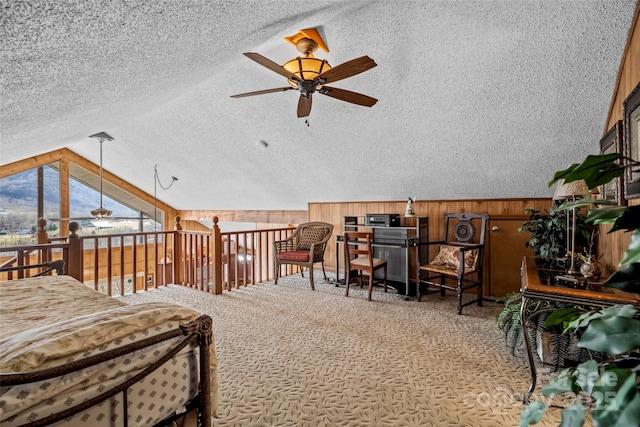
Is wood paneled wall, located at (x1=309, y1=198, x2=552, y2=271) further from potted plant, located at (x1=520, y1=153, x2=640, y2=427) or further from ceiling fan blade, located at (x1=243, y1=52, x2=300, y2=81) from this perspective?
potted plant, located at (x1=520, y1=153, x2=640, y2=427)

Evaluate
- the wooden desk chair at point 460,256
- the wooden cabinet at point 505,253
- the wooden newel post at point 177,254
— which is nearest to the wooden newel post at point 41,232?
the wooden newel post at point 177,254

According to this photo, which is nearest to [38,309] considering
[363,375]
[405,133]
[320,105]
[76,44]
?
[76,44]

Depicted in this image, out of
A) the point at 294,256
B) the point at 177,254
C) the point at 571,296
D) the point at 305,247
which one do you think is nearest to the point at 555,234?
the point at 571,296

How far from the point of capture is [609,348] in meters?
0.56

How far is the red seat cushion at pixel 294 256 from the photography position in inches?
178

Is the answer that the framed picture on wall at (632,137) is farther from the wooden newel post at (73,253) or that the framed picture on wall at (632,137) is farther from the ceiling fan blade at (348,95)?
the wooden newel post at (73,253)

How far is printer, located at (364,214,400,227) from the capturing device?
4.25m

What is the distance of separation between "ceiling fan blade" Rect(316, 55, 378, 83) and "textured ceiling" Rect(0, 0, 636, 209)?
0.39 metres

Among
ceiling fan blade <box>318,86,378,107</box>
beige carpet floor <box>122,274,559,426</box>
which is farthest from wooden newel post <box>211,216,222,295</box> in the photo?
ceiling fan blade <box>318,86,378,107</box>

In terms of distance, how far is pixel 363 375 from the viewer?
7.03ft

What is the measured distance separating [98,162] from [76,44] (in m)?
6.45

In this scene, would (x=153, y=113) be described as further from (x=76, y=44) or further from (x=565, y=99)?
(x=565, y=99)

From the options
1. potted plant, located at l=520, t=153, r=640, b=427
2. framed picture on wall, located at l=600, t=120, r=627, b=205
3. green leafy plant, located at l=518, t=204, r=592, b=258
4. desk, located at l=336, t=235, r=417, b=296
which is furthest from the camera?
desk, located at l=336, t=235, r=417, b=296

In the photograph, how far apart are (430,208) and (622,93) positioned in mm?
2458
